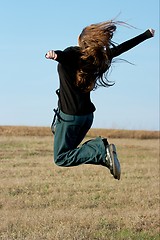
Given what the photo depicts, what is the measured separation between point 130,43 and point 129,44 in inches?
0.6

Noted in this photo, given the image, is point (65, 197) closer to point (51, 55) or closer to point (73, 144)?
point (73, 144)

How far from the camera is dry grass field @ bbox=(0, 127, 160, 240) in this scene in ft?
37.9

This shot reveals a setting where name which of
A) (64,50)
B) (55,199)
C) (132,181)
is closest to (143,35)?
(64,50)

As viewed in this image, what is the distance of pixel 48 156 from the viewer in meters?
19.3

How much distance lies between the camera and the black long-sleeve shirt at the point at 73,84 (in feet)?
22.1

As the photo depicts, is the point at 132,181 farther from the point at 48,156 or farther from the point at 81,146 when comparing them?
the point at 81,146

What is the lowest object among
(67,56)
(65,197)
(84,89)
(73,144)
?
(65,197)

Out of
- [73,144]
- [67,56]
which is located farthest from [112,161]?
[67,56]

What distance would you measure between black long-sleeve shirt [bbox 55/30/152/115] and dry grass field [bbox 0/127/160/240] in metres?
3.71

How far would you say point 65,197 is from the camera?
15.1 metres

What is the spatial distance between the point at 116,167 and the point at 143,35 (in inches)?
53.7

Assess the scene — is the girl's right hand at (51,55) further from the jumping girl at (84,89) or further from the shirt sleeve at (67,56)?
the jumping girl at (84,89)

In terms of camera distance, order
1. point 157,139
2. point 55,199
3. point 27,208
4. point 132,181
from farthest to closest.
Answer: point 157,139 < point 132,181 < point 55,199 < point 27,208

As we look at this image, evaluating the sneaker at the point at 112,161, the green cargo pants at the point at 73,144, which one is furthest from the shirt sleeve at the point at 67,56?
the sneaker at the point at 112,161
